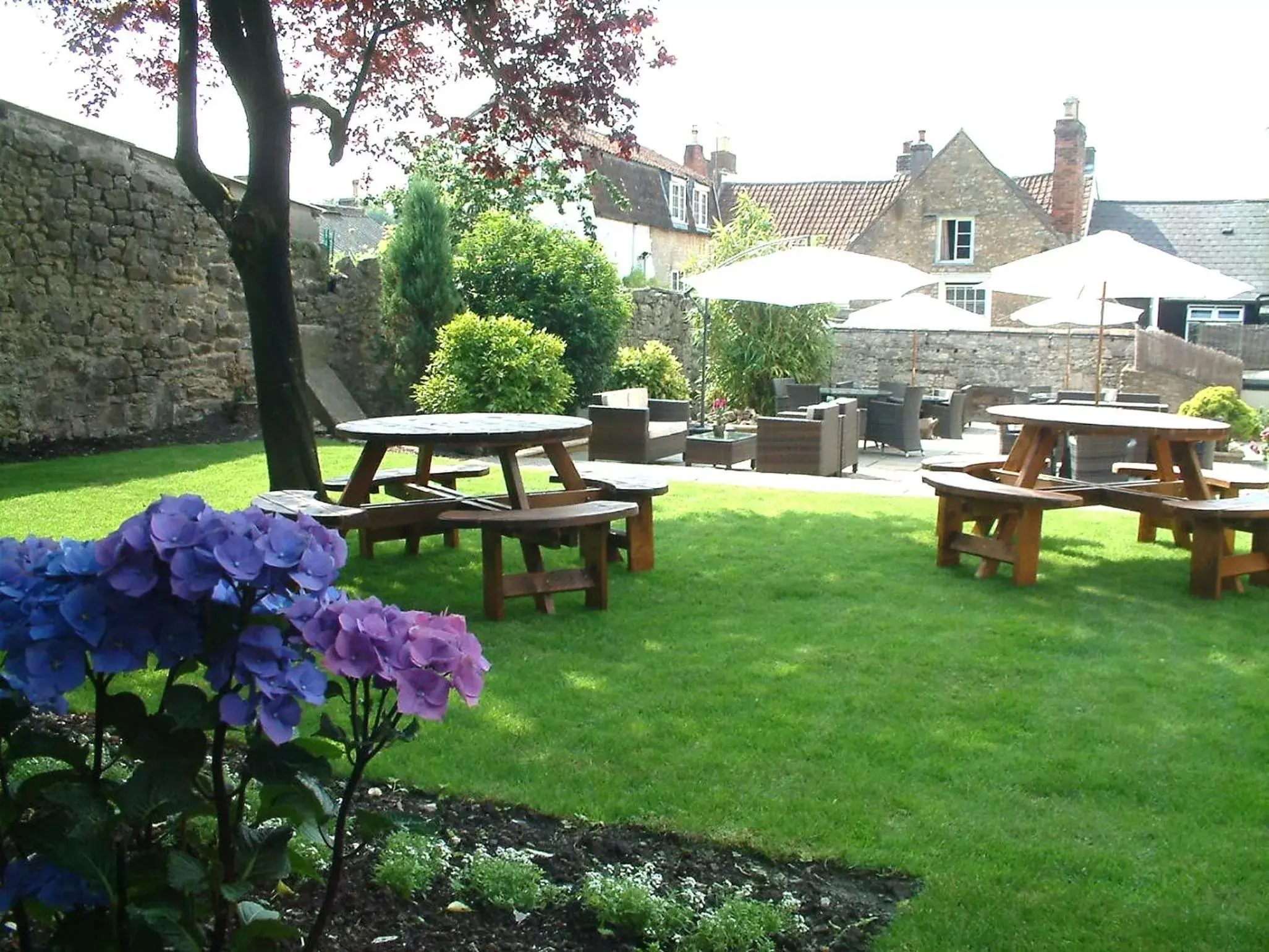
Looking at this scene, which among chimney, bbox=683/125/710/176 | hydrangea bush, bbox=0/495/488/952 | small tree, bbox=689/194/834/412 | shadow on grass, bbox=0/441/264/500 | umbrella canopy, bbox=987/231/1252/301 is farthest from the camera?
chimney, bbox=683/125/710/176

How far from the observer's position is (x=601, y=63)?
332 inches

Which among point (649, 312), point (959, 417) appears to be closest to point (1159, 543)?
point (959, 417)

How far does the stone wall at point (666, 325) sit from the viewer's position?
18438 mm

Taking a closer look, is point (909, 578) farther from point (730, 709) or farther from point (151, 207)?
point (151, 207)

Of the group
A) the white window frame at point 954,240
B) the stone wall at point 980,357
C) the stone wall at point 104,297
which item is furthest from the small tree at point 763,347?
the white window frame at point 954,240

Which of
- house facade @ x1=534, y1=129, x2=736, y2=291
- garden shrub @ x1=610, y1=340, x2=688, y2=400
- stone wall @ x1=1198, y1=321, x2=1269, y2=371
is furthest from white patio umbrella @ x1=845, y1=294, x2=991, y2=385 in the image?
house facade @ x1=534, y1=129, x2=736, y2=291

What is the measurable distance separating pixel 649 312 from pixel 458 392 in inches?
290

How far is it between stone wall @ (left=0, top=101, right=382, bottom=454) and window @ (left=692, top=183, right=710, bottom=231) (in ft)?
82.2

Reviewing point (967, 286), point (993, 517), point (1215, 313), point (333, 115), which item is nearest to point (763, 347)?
point (333, 115)

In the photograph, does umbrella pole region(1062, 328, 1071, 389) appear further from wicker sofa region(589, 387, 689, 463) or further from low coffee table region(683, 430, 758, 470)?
wicker sofa region(589, 387, 689, 463)

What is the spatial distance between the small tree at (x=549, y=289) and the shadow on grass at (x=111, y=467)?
14.0ft

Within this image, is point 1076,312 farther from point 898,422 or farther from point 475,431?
point 475,431

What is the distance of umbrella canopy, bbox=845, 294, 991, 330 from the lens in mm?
16016

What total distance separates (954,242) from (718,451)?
73.9 feet
